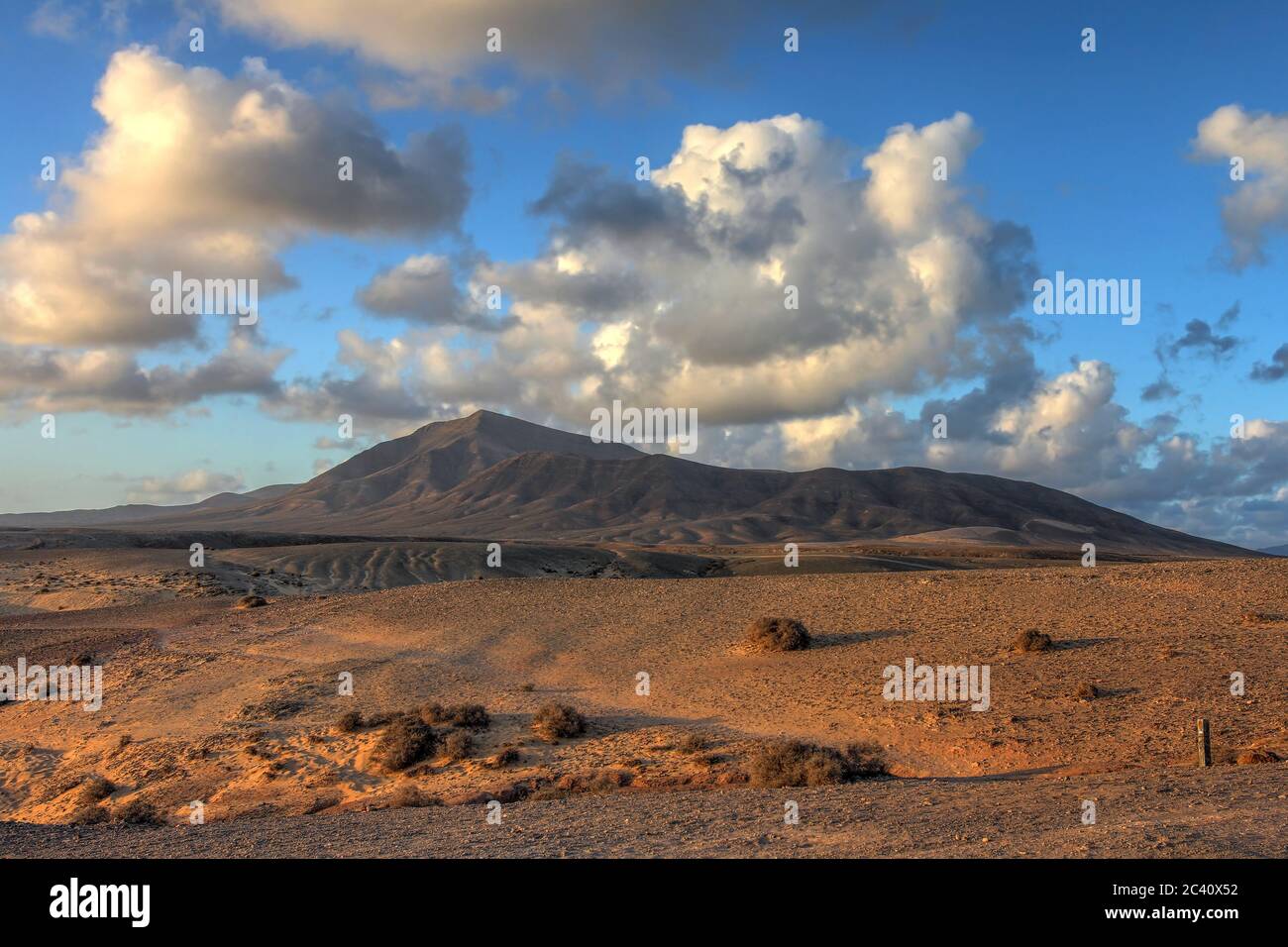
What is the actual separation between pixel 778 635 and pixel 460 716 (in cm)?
868

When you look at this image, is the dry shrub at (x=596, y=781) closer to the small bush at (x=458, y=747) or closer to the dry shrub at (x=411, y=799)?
the dry shrub at (x=411, y=799)

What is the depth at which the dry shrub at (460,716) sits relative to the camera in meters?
18.2

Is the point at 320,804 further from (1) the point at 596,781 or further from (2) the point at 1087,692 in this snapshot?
(2) the point at 1087,692

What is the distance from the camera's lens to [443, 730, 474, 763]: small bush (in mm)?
16391

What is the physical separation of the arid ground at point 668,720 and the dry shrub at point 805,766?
1.00ft

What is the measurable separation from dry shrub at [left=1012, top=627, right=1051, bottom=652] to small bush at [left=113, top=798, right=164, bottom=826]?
17904 mm

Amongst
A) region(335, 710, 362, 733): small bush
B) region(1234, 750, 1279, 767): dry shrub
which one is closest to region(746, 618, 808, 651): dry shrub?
A: region(335, 710, 362, 733): small bush

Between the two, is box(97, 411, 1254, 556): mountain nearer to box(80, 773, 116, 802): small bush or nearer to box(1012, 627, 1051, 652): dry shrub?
box(1012, 627, 1051, 652): dry shrub

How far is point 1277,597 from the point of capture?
25.0 meters

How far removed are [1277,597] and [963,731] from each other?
48.2 ft

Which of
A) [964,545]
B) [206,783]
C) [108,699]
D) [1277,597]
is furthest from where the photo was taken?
[964,545]

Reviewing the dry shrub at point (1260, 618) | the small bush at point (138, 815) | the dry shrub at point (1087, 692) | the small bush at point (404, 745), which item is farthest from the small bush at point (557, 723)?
the dry shrub at point (1260, 618)
